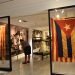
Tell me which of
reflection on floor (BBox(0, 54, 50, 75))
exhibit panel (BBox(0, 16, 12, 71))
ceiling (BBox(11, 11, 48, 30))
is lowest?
reflection on floor (BBox(0, 54, 50, 75))

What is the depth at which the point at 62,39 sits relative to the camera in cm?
464

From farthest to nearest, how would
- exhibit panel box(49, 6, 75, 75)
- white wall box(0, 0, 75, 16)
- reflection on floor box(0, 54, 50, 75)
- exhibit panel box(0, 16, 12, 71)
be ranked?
1. exhibit panel box(0, 16, 12, 71)
2. reflection on floor box(0, 54, 50, 75)
3. white wall box(0, 0, 75, 16)
4. exhibit panel box(49, 6, 75, 75)

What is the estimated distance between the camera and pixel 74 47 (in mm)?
4465

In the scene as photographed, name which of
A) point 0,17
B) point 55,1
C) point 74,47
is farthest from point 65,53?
point 0,17

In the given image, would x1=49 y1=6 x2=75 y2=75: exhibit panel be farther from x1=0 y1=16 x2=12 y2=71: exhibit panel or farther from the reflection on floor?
x1=0 y1=16 x2=12 y2=71: exhibit panel

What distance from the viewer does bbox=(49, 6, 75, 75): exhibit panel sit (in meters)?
4.50

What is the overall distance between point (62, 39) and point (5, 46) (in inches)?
97.2

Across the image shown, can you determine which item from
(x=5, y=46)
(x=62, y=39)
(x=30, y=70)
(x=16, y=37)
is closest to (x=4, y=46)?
(x=5, y=46)

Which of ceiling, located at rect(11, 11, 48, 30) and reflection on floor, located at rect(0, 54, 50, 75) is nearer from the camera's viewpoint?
reflection on floor, located at rect(0, 54, 50, 75)

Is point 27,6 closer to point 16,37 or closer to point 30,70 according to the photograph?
point 30,70

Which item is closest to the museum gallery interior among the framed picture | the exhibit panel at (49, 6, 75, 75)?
the exhibit panel at (49, 6, 75, 75)

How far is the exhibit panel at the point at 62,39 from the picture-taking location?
14.8 ft

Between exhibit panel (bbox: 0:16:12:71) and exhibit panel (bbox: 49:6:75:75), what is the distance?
6.35 ft

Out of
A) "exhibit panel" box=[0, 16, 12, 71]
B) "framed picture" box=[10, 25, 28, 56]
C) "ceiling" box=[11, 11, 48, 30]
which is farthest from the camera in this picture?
"framed picture" box=[10, 25, 28, 56]
